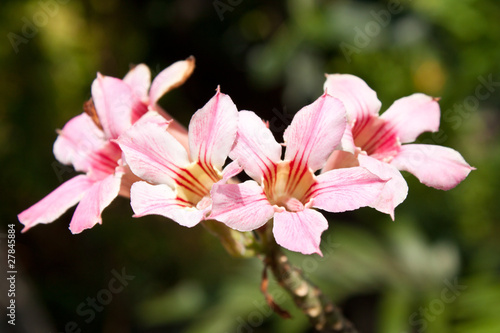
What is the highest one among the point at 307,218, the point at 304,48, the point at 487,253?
the point at 307,218

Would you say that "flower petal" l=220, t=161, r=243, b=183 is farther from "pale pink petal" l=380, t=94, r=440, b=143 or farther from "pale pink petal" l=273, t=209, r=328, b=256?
"pale pink petal" l=380, t=94, r=440, b=143

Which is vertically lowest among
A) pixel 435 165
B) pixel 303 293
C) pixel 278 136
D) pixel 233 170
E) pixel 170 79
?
pixel 278 136

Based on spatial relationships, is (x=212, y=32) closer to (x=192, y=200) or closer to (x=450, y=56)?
(x=450, y=56)

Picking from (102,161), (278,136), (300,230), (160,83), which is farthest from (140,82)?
(278,136)

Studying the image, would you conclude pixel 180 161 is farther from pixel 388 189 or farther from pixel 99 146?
pixel 388 189

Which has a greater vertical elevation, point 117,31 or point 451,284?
point 117,31

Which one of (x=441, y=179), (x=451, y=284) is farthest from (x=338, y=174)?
(x=451, y=284)
